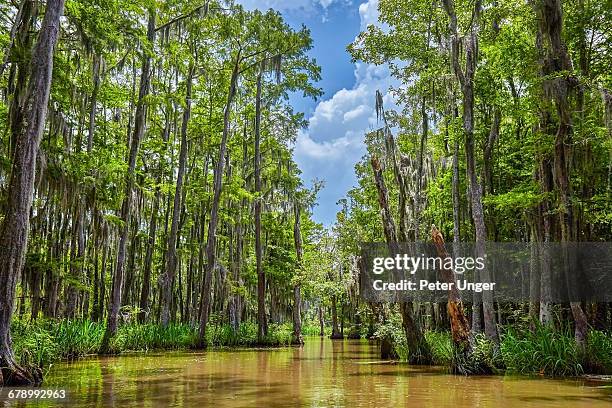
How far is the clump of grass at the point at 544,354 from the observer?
37.8 ft

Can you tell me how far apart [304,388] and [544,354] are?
5878 mm

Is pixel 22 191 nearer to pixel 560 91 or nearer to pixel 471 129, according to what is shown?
pixel 471 129

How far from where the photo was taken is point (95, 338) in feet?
55.3

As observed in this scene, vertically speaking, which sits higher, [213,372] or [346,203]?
[346,203]

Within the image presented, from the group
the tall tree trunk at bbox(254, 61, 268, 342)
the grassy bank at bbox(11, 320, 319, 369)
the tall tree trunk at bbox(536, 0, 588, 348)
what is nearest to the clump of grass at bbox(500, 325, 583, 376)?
the tall tree trunk at bbox(536, 0, 588, 348)

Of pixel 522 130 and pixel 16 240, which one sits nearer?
pixel 16 240

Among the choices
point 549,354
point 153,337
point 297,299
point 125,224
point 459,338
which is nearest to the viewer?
point 549,354

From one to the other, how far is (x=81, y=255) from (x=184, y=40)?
1200 cm

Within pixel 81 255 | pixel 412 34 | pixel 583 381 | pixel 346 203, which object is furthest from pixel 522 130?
pixel 346 203

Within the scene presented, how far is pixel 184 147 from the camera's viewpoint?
23.5m

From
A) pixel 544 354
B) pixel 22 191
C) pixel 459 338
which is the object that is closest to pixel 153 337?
pixel 22 191

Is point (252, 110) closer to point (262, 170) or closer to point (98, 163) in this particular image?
point (262, 170)

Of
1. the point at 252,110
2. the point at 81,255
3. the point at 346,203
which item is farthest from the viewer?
the point at 346,203

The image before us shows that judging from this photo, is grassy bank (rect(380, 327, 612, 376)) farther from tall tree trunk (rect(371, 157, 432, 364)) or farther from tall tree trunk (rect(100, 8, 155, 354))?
tall tree trunk (rect(100, 8, 155, 354))
